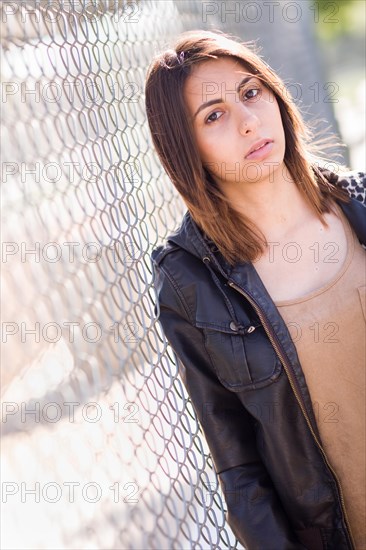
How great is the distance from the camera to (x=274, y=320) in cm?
215

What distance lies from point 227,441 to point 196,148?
2.55 ft

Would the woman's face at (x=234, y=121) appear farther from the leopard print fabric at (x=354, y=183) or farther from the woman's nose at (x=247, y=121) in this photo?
the leopard print fabric at (x=354, y=183)

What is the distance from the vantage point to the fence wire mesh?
194 cm

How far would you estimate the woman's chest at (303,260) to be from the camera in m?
2.20

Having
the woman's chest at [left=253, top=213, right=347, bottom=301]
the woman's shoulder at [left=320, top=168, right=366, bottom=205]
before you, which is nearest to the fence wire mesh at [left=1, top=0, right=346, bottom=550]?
the woman's chest at [left=253, top=213, right=347, bottom=301]

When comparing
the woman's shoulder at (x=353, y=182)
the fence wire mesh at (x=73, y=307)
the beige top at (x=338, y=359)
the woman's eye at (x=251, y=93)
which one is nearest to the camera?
the fence wire mesh at (x=73, y=307)

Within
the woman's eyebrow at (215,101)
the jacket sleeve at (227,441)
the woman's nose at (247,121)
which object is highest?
the woman's eyebrow at (215,101)

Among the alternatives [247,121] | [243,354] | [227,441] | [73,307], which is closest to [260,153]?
[247,121]

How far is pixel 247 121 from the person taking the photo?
2.16 metres

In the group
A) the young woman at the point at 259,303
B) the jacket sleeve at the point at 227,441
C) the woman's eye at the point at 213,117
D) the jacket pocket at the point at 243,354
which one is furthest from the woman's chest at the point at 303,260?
the woman's eye at the point at 213,117

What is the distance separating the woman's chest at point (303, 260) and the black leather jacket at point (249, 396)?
45 mm

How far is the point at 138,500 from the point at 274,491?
386 mm

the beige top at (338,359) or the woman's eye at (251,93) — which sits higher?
the woman's eye at (251,93)

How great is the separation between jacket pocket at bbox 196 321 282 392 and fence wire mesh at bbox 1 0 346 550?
0.78ft
